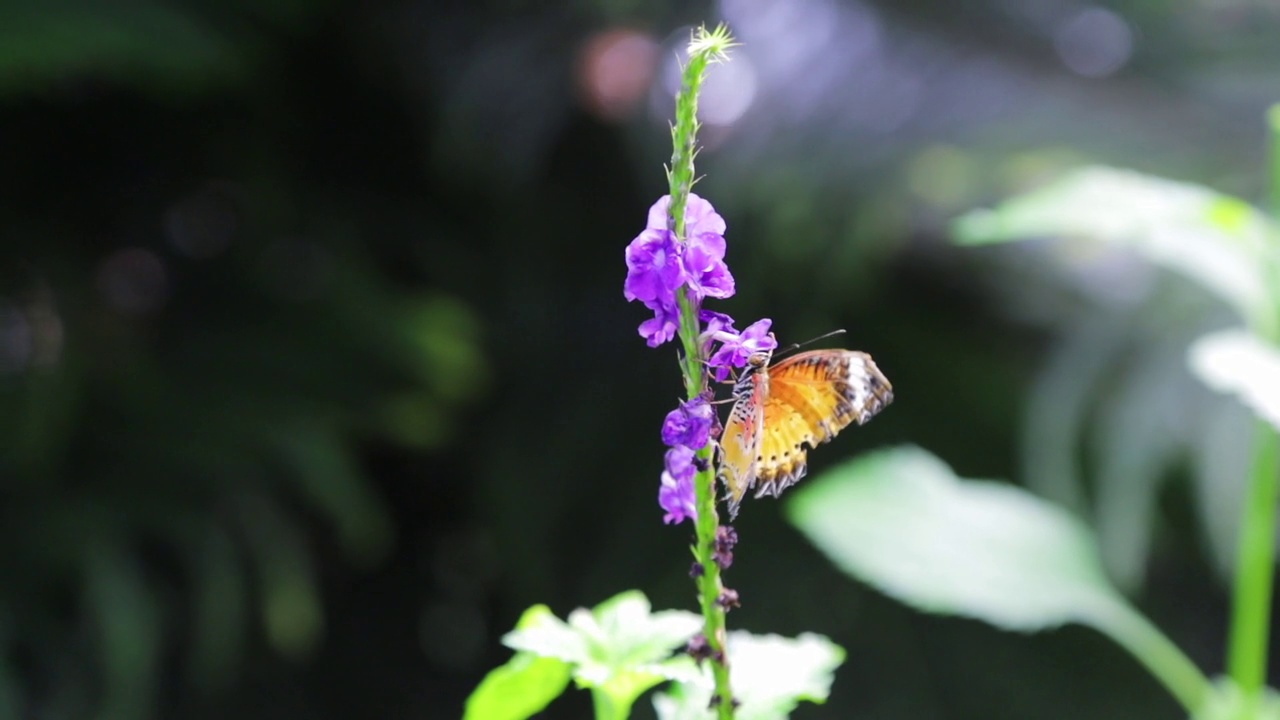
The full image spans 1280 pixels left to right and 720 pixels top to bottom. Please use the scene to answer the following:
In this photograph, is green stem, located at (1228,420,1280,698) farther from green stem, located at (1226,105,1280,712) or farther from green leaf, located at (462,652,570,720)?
green leaf, located at (462,652,570,720)

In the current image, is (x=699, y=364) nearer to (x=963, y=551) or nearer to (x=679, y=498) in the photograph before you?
(x=679, y=498)

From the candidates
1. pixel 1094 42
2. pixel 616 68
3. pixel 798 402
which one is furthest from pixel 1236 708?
pixel 1094 42

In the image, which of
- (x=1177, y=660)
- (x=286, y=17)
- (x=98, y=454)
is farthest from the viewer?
(x=286, y=17)

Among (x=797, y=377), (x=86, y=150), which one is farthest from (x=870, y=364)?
(x=86, y=150)

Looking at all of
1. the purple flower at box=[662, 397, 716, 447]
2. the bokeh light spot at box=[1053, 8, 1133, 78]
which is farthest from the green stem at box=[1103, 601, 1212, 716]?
the bokeh light spot at box=[1053, 8, 1133, 78]

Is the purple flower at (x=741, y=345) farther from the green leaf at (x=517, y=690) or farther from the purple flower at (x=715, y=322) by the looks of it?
the green leaf at (x=517, y=690)

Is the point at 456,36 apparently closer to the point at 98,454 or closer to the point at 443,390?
the point at 443,390
